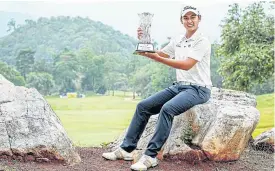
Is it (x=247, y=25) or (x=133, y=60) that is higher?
(x=247, y=25)

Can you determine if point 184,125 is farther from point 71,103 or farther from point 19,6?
point 19,6

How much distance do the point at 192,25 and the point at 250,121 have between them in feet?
3.23

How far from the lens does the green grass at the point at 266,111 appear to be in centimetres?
965

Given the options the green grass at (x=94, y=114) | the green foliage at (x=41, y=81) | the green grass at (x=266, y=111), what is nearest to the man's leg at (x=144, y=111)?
the green grass at (x=94, y=114)

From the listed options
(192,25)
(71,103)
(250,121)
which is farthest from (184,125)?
(71,103)

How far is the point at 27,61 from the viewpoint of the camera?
941 cm

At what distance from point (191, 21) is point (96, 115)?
5.38 metres

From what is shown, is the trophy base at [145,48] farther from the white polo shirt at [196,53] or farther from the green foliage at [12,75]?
the green foliage at [12,75]

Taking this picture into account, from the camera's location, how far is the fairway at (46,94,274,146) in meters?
7.57

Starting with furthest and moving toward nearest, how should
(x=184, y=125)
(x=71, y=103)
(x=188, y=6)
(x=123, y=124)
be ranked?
(x=71, y=103) < (x=123, y=124) < (x=184, y=125) < (x=188, y=6)

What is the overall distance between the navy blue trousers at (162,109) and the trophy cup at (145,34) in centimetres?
49

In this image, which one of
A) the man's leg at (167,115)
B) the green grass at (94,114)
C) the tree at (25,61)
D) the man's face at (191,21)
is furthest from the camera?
the tree at (25,61)

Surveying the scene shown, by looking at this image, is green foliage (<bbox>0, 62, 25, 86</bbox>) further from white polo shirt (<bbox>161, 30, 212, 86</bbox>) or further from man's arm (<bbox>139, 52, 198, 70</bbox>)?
man's arm (<bbox>139, 52, 198, 70</bbox>)

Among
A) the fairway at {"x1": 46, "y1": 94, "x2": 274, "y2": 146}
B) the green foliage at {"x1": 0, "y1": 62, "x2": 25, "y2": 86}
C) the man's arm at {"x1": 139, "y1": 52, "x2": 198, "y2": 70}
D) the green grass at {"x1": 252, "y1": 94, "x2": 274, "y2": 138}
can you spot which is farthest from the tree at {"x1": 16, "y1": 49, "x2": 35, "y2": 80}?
the man's arm at {"x1": 139, "y1": 52, "x2": 198, "y2": 70}
